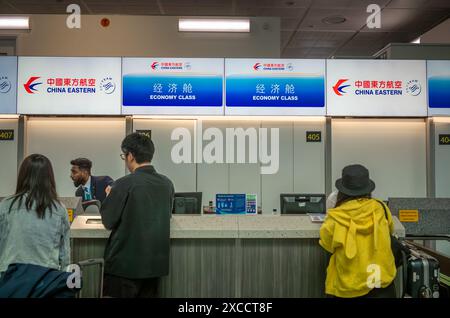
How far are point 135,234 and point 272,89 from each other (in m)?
3.13

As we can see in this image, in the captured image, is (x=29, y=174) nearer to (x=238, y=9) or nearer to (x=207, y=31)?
(x=207, y=31)

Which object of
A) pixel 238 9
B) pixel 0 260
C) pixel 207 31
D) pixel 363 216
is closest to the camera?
pixel 0 260

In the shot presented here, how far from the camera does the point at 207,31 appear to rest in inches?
224

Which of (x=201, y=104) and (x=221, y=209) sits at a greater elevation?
(x=201, y=104)

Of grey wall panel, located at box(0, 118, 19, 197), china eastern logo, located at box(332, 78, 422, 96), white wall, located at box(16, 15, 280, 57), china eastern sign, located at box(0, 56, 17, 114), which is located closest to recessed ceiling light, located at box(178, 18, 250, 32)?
white wall, located at box(16, 15, 280, 57)

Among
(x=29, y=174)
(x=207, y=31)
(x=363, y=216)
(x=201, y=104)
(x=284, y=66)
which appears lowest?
(x=363, y=216)

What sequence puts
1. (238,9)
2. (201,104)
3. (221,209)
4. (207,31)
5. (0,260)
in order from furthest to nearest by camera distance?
(238,9) → (207,31) → (201,104) → (221,209) → (0,260)

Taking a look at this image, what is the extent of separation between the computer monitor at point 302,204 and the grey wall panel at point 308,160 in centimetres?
112

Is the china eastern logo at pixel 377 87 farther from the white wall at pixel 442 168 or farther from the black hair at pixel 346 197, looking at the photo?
the black hair at pixel 346 197

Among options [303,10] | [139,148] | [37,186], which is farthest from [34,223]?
[303,10]

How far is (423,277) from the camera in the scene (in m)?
2.32

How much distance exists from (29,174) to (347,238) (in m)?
1.51
